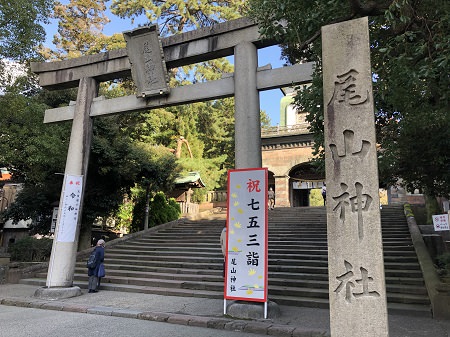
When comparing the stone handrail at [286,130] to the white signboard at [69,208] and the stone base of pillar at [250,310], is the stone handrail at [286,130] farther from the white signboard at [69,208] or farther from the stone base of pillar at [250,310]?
the stone base of pillar at [250,310]

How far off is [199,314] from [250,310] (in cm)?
109

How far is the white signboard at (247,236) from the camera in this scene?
21.0 feet

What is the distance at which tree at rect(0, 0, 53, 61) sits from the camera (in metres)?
9.66

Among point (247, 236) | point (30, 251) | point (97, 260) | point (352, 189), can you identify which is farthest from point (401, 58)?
point (30, 251)

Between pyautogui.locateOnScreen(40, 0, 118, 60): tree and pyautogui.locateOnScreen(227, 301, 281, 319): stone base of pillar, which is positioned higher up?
pyautogui.locateOnScreen(40, 0, 118, 60): tree

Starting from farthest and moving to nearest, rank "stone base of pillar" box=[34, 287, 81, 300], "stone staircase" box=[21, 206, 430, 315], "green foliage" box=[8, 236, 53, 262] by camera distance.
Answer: "green foliage" box=[8, 236, 53, 262] < "stone base of pillar" box=[34, 287, 81, 300] < "stone staircase" box=[21, 206, 430, 315]

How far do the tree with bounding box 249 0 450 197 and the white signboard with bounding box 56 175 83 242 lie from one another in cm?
610

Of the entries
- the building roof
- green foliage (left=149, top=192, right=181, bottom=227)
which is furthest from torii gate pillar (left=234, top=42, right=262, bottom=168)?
the building roof

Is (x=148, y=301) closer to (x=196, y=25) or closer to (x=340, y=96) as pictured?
(x=340, y=96)

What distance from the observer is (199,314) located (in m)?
6.78

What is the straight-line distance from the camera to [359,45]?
13.3ft

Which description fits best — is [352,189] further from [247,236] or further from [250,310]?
[250,310]

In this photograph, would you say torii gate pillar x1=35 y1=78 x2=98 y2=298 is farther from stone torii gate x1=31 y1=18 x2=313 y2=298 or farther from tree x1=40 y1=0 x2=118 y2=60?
tree x1=40 y1=0 x2=118 y2=60

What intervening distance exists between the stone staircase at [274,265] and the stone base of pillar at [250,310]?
1163mm
